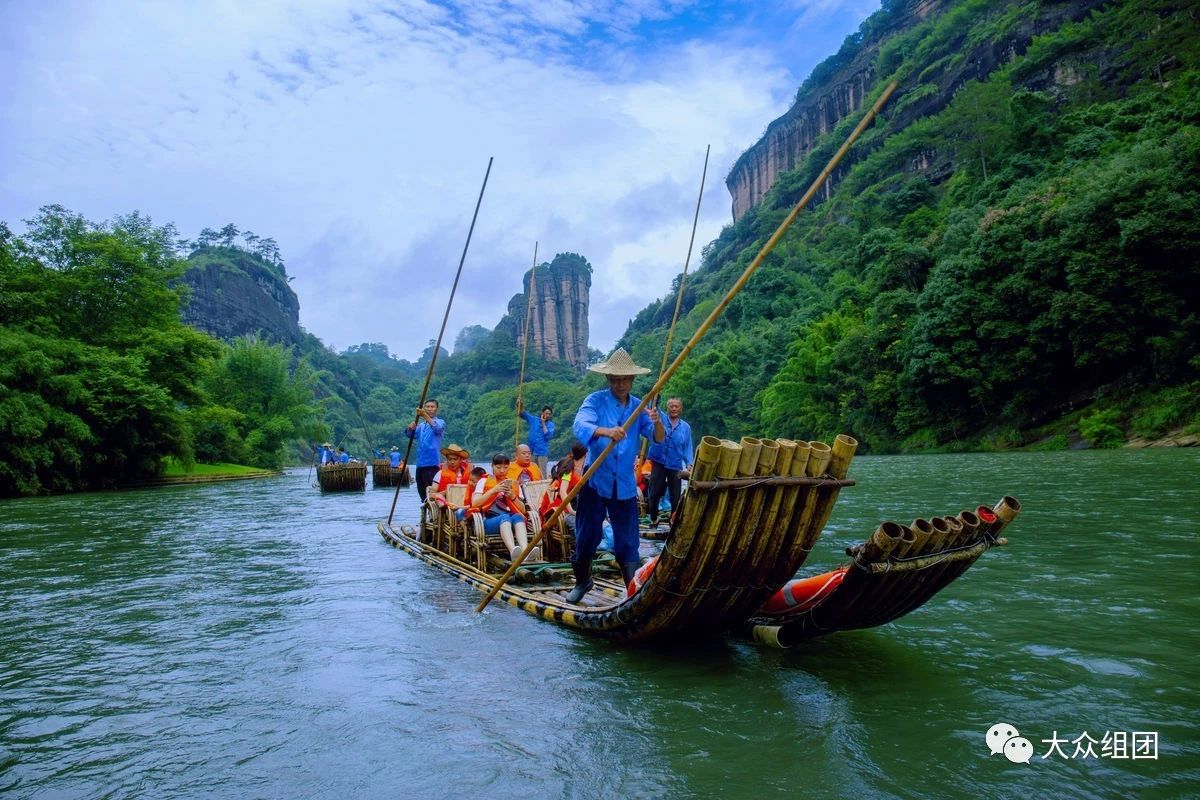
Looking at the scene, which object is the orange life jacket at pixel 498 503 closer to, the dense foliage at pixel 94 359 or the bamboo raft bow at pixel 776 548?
the bamboo raft bow at pixel 776 548

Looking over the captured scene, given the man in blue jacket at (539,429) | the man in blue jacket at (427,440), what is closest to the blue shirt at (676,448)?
the man in blue jacket at (539,429)

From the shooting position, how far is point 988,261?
2884 centimetres

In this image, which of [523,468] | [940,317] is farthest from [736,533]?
[940,317]

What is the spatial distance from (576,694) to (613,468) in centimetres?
154

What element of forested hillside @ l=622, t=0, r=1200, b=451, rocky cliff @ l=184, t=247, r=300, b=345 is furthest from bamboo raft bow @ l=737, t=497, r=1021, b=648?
rocky cliff @ l=184, t=247, r=300, b=345

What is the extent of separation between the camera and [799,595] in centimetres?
445

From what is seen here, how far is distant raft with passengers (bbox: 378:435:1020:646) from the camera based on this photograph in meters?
3.63

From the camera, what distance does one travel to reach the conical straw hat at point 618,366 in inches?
194

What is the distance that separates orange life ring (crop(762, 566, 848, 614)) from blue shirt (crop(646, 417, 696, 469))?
14.2 ft

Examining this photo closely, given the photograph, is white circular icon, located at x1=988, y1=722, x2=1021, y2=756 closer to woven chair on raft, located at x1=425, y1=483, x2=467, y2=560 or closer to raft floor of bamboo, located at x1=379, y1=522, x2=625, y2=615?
raft floor of bamboo, located at x1=379, y1=522, x2=625, y2=615

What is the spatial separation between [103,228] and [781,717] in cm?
3297

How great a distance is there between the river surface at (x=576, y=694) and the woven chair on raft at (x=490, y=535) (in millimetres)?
402

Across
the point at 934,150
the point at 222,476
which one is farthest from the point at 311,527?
the point at 934,150

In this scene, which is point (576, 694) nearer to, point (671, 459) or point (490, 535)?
point (490, 535)
